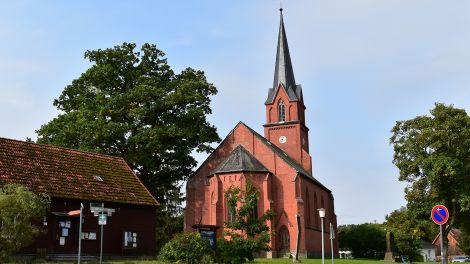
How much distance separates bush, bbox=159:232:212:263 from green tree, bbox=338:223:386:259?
178 ft

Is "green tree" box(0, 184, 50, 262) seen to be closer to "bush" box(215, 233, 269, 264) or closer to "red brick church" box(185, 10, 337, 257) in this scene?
"bush" box(215, 233, 269, 264)

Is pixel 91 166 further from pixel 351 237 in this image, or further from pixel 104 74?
pixel 351 237

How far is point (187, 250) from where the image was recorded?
79.9ft

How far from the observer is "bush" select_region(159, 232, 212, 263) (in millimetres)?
24281

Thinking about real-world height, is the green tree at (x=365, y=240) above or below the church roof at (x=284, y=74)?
below

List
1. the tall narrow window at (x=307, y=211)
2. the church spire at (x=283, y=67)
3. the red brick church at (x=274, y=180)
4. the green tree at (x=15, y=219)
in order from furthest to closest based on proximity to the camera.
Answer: the church spire at (x=283, y=67) < the tall narrow window at (x=307, y=211) < the red brick church at (x=274, y=180) < the green tree at (x=15, y=219)

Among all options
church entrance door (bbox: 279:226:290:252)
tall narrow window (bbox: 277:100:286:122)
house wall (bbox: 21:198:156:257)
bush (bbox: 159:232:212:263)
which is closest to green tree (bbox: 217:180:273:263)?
bush (bbox: 159:232:212:263)

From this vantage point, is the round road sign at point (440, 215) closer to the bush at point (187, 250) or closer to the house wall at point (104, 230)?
the bush at point (187, 250)

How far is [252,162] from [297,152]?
1239cm

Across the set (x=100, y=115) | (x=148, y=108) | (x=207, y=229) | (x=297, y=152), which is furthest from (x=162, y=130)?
(x=297, y=152)

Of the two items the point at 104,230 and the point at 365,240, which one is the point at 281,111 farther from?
the point at 104,230

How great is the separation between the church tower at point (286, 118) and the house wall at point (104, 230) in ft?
97.4

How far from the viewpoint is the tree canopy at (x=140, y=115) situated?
143 feet

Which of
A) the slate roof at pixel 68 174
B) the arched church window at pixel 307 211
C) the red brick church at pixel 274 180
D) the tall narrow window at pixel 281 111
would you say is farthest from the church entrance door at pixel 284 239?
the slate roof at pixel 68 174
